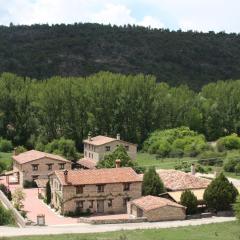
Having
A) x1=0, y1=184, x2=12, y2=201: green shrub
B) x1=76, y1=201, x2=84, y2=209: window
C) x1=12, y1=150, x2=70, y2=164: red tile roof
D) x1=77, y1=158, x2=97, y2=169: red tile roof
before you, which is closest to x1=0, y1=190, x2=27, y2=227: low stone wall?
x1=0, y1=184, x2=12, y2=201: green shrub

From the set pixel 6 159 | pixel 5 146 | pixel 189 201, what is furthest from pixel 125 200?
pixel 5 146

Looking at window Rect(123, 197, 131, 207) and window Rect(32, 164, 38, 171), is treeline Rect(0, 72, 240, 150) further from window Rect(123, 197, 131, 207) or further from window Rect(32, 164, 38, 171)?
window Rect(123, 197, 131, 207)

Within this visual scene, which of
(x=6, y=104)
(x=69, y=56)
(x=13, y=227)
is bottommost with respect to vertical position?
(x=13, y=227)

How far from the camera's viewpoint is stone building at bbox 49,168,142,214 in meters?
63.2

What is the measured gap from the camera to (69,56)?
18438 centimetres

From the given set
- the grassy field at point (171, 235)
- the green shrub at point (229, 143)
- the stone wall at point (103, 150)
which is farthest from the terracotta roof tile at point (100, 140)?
the grassy field at point (171, 235)

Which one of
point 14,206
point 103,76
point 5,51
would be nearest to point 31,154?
point 14,206

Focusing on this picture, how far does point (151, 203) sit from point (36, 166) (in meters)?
22.1

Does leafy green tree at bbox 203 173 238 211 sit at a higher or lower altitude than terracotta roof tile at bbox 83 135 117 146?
lower

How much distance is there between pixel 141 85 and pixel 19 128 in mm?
20627

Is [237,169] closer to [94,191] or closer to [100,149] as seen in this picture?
[100,149]

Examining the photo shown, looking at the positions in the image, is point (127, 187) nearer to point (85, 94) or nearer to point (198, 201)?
point (198, 201)

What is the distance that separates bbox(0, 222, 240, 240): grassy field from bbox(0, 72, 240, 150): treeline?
173 feet

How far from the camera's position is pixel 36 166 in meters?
79.0
